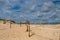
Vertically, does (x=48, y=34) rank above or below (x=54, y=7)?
below

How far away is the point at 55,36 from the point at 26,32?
81cm

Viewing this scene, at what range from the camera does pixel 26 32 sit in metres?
4.09

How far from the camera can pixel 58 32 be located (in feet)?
13.7

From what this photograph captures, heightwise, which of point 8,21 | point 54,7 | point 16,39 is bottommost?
point 16,39

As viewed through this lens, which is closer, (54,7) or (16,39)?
(16,39)

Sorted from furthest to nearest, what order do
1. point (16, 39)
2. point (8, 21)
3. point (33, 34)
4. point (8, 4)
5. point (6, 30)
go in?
point (8, 21), point (8, 4), point (6, 30), point (33, 34), point (16, 39)

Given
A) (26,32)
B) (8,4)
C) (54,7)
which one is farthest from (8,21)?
(54,7)

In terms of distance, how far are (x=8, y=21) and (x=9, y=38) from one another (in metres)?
1.38

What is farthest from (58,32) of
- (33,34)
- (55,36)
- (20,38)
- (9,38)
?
(9,38)

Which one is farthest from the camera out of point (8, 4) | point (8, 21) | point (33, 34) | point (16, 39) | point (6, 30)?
point (8, 21)

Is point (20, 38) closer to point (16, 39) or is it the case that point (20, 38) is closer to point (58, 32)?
point (16, 39)

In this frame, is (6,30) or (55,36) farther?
(6,30)

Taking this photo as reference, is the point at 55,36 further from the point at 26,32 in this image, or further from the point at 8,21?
the point at 8,21

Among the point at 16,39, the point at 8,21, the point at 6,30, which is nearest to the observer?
the point at 16,39
